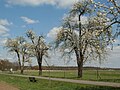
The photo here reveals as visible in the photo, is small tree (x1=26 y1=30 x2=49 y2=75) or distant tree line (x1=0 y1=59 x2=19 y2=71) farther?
distant tree line (x1=0 y1=59 x2=19 y2=71)

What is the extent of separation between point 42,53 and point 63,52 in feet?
68.0

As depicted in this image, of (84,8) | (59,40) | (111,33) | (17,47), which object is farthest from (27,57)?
(111,33)

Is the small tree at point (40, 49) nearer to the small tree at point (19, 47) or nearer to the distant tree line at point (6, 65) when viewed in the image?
the small tree at point (19, 47)

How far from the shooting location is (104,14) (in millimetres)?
19031

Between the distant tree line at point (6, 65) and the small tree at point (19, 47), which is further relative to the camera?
the distant tree line at point (6, 65)

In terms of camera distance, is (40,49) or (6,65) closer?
(40,49)

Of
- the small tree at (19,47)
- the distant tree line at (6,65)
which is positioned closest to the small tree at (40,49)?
the small tree at (19,47)

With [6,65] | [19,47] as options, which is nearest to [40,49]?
[19,47]

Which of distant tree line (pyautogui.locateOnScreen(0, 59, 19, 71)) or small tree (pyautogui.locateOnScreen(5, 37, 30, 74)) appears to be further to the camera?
distant tree line (pyautogui.locateOnScreen(0, 59, 19, 71))

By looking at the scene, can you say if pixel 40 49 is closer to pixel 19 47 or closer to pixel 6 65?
pixel 19 47

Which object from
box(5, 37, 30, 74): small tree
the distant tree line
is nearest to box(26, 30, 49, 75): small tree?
box(5, 37, 30, 74): small tree

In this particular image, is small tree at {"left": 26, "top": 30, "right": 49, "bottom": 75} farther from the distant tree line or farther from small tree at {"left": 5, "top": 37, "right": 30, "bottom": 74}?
the distant tree line

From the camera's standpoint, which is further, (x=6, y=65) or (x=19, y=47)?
(x=6, y=65)

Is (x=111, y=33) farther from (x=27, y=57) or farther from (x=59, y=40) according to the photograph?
(x=27, y=57)
